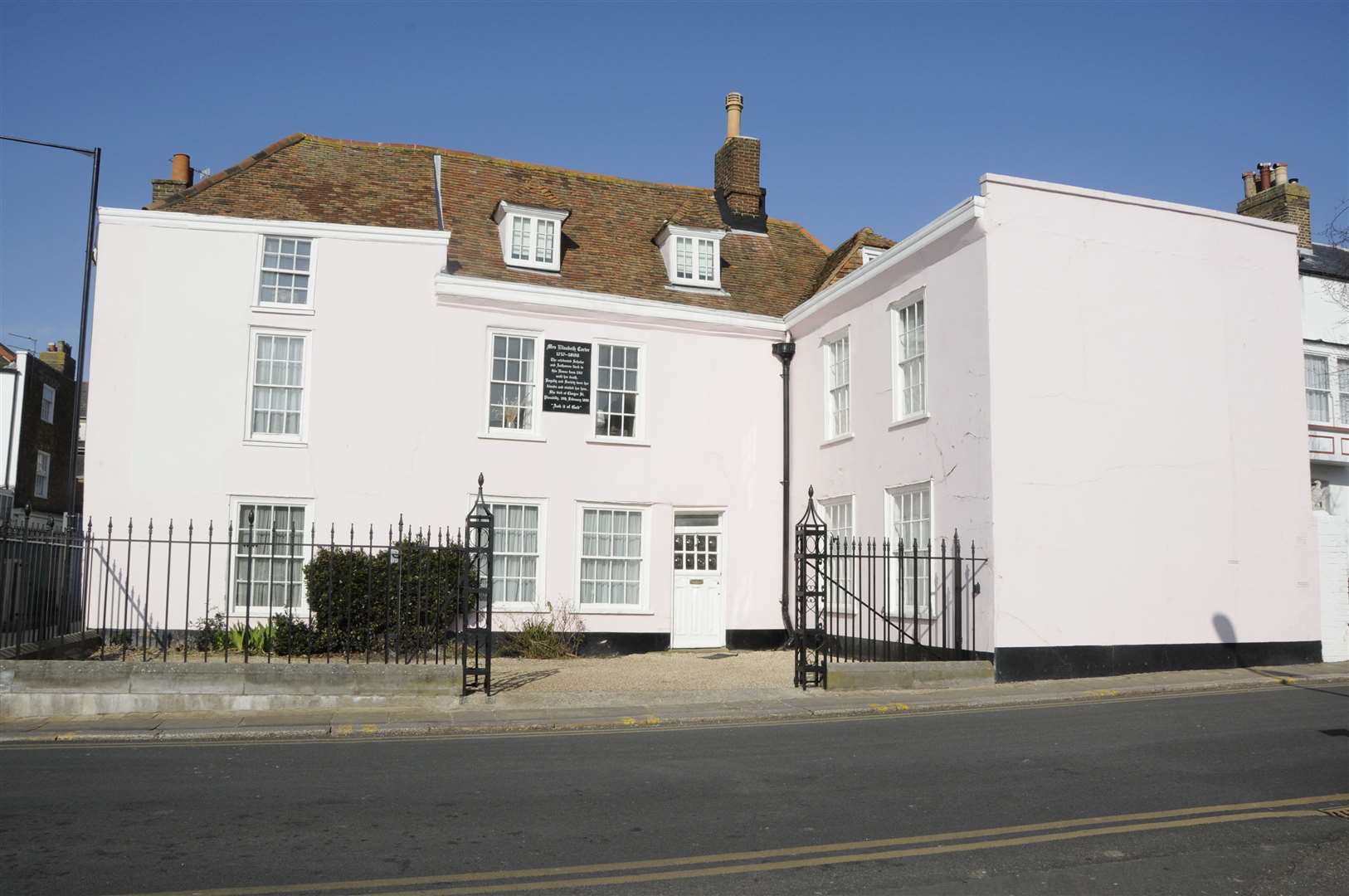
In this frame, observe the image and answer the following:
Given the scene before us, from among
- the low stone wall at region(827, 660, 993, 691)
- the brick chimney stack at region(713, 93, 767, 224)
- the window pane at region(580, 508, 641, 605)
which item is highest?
the brick chimney stack at region(713, 93, 767, 224)

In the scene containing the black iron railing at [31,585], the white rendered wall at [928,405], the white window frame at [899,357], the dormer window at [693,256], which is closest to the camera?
the black iron railing at [31,585]

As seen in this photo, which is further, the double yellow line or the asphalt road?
the asphalt road

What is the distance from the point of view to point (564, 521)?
19578 millimetres

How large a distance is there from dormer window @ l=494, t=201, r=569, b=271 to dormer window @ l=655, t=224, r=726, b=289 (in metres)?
2.41

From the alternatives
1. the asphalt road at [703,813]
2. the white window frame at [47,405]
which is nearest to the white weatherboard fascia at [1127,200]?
the asphalt road at [703,813]

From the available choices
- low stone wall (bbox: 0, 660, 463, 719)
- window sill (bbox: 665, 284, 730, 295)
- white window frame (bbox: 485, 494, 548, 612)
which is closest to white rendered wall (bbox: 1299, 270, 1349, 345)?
window sill (bbox: 665, 284, 730, 295)

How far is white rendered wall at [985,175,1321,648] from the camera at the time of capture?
15242 millimetres

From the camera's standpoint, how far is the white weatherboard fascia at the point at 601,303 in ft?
62.6

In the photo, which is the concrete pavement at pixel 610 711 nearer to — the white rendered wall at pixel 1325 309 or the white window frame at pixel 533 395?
the white rendered wall at pixel 1325 309

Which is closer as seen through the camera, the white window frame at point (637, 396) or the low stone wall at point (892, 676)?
the low stone wall at point (892, 676)

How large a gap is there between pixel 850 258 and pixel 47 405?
97.6ft

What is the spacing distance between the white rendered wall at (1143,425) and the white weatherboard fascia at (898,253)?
1.11 feet

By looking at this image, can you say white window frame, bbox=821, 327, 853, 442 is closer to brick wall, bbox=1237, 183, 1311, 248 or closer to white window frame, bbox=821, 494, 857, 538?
white window frame, bbox=821, 494, 857, 538

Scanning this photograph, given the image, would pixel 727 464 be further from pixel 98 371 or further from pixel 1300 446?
pixel 98 371
